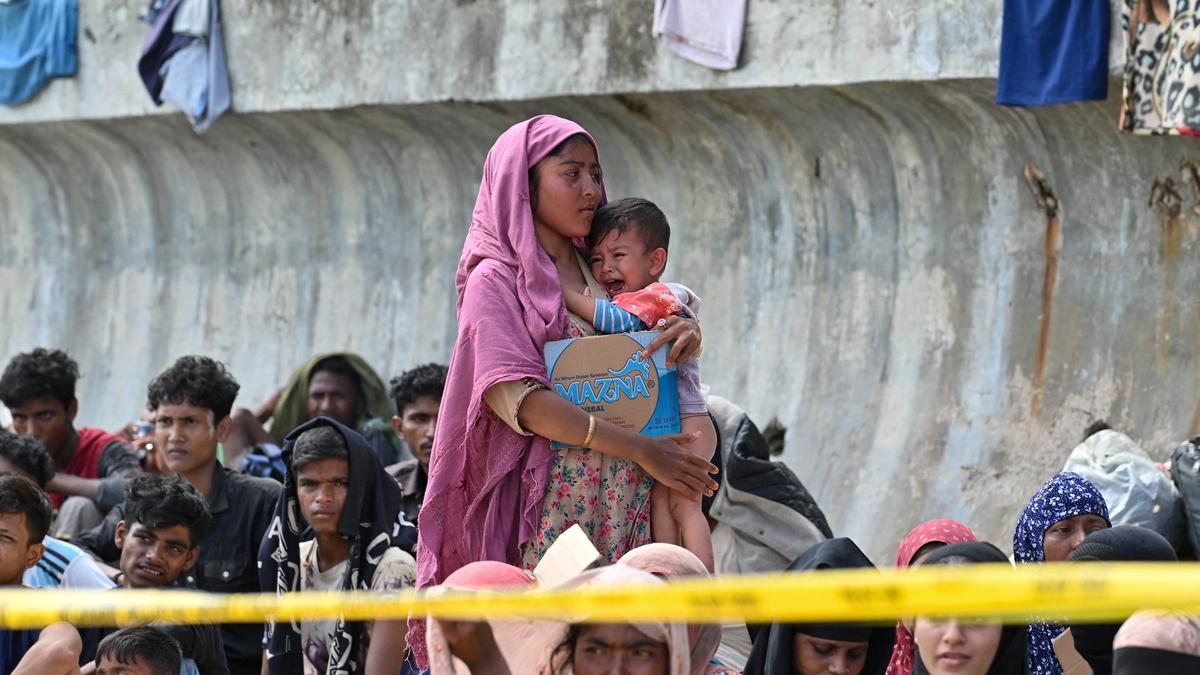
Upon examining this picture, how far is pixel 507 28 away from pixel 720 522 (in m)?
4.92

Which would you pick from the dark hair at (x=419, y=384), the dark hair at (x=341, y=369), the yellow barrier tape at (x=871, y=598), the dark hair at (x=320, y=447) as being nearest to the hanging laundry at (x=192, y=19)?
the dark hair at (x=341, y=369)

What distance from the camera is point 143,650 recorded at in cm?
559

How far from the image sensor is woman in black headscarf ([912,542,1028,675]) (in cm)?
479

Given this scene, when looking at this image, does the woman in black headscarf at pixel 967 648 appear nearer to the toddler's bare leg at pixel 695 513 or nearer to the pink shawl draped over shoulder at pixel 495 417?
the toddler's bare leg at pixel 695 513

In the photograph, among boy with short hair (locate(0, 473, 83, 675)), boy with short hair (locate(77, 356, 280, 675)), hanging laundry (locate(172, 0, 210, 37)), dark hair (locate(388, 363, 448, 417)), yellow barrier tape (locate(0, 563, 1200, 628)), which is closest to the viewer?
yellow barrier tape (locate(0, 563, 1200, 628))

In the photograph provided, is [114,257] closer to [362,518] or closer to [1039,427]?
[1039,427]

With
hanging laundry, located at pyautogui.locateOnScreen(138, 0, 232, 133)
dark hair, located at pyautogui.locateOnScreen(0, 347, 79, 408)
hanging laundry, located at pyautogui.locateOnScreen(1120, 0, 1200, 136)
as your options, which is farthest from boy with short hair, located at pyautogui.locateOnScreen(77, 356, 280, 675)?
hanging laundry, located at pyautogui.locateOnScreen(138, 0, 232, 133)

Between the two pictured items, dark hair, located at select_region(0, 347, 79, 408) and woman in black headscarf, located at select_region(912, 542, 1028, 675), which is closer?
woman in black headscarf, located at select_region(912, 542, 1028, 675)

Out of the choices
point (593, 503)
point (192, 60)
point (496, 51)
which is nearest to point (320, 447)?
point (593, 503)

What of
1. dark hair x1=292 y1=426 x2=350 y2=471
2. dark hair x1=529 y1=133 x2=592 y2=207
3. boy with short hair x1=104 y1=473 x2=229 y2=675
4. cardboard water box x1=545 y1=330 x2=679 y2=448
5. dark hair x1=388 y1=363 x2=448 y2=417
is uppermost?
dark hair x1=529 y1=133 x2=592 y2=207

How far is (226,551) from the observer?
22.6 feet

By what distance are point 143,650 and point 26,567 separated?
872 mm

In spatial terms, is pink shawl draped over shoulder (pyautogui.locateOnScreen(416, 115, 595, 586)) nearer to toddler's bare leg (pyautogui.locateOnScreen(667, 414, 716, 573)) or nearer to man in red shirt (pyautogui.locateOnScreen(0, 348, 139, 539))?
toddler's bare leg (pyautogui.locateOnScreen(667, 414, 716, 573))

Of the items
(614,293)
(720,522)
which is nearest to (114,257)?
(720,522)
